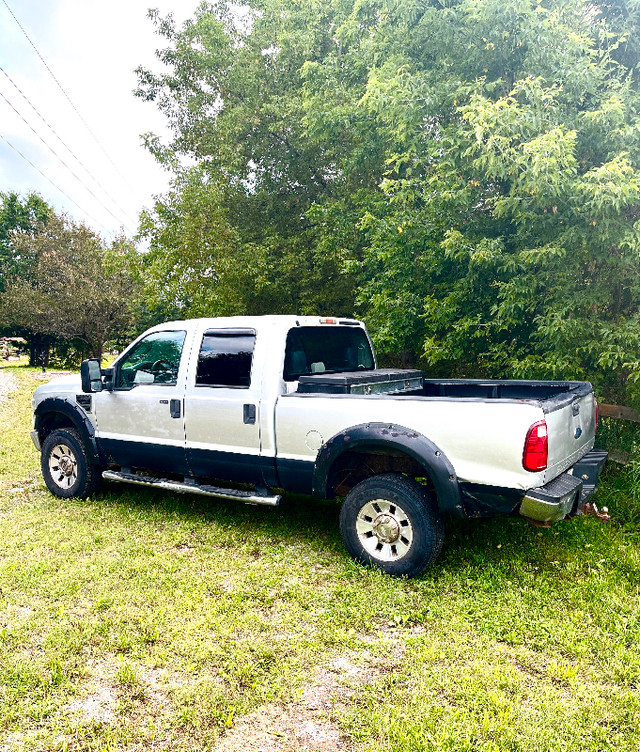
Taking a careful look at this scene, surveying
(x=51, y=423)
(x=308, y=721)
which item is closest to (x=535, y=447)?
(x=308, y=721)

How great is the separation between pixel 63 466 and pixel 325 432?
11.4ft

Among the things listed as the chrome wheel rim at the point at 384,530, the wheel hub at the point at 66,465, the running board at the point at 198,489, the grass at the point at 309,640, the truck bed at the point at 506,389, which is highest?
the truck bed at the point at 506,389

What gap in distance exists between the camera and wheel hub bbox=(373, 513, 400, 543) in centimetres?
410

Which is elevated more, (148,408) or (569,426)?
(148,408)

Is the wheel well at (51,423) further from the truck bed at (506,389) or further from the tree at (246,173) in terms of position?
the tree at (246,173)

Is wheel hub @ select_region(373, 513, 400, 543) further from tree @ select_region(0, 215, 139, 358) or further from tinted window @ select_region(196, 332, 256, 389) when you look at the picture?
tree @ select_region(0, 215, 139, 358)

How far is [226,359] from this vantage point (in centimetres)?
501

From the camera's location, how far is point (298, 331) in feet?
16.6

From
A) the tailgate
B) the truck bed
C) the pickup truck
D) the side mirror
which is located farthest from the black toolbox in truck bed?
the side mirror

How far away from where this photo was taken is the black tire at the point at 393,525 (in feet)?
13.0

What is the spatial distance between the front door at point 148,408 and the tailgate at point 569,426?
3.19 m

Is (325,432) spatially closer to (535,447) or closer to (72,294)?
(535,447)

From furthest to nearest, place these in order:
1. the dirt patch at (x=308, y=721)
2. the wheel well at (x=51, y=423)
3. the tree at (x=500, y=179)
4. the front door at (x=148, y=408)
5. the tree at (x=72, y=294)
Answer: the tree at (x=72, y=294) < the wheel well at (x=51, y=423) < the tree at (x=500, y=179) < the front door at (x=148, y=408) < the dirt patch at (x=308, y=721)

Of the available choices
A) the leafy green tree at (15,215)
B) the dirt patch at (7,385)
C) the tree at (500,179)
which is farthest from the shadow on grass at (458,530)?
the leafy green tree at (15,215)
